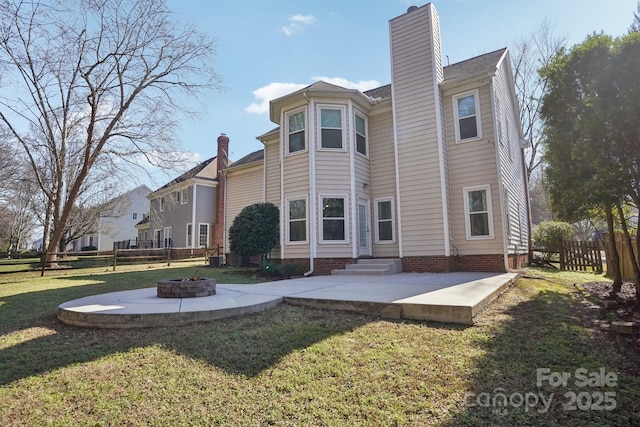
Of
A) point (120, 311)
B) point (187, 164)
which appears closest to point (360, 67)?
point (187, 164)

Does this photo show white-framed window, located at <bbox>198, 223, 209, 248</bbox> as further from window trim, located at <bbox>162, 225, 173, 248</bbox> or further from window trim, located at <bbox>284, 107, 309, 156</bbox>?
window trim, located at <bbox>284, 107, 309, 156</bbox>

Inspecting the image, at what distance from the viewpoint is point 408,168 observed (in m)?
10.6

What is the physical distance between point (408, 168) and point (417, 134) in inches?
43.6

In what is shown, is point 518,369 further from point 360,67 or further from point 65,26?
point 65,26

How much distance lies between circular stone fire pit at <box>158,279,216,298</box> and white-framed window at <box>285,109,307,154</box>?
661 centimetres

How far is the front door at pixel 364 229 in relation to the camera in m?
11.2

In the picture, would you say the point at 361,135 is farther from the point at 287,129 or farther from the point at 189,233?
the point at 189,233

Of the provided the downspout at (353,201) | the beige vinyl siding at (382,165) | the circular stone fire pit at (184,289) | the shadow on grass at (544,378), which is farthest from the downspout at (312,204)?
the shadow on grass at (544,378)

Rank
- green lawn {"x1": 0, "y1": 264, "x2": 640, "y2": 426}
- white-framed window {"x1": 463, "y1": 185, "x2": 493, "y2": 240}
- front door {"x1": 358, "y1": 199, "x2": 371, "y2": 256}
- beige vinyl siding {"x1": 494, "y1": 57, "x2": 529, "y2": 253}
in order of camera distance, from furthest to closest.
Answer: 1. front door {"x1": 358, "y1": 199, "x2": 371, "y2": 256}
2. beige vinyl siding {"x1": 494, "y1": 57, "x2": 529, "y2": 253}
3. white-framed window {"x1": 463, "y1": 185, "x2": 493, "y2": 240}
4. green lawn {"x1": 0, "y1": 264, "x2": 640, "y2": 426}

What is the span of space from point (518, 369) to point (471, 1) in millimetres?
10247

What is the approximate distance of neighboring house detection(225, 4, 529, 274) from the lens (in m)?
9.86

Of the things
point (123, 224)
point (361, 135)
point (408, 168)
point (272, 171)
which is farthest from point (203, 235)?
point (123, 224)

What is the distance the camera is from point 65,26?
11805 millimetres

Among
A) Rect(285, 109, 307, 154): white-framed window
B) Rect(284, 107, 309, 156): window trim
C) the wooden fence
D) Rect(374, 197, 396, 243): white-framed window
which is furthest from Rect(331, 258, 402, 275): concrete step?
the wooden fence
